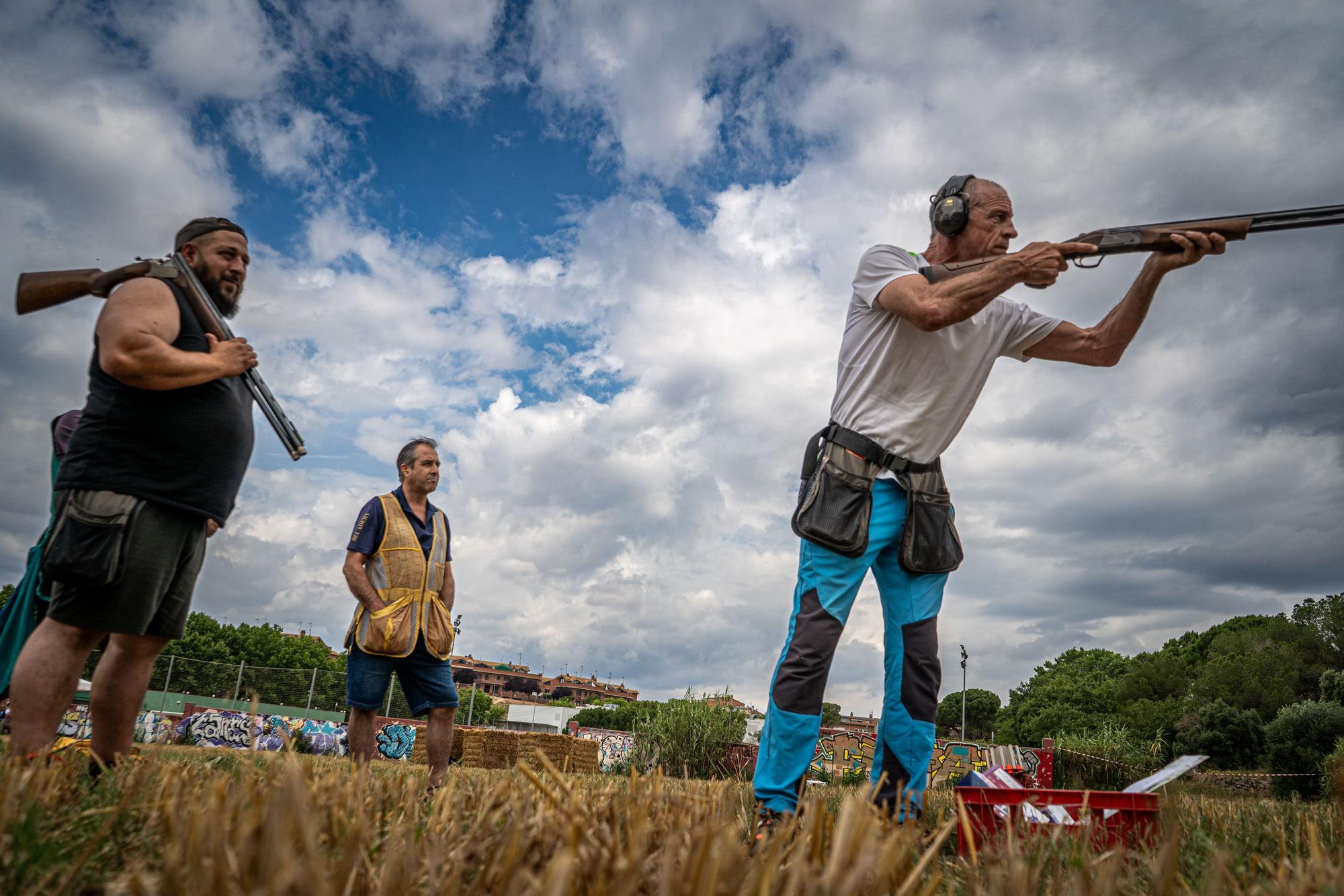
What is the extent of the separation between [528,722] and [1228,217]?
78.1 metres

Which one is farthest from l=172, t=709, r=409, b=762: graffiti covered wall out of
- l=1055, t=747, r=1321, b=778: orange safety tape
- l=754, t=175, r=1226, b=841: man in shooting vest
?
l=754, t=175, r=1226, b=841: man in shooting vest

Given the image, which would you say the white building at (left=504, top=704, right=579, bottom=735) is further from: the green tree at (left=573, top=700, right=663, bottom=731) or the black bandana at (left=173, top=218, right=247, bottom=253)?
the black bandana at (left=173, top=218, right=247, bottom=253)

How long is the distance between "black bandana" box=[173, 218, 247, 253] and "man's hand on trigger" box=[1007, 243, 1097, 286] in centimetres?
296

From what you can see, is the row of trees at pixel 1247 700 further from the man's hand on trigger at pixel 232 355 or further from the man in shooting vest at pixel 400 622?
the man's hand on trigger at pixel 232 355

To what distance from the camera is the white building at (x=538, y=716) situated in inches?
2763

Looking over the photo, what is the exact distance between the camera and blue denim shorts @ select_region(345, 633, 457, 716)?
498 centimetres

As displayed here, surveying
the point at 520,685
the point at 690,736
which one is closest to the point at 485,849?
the point at 690,736

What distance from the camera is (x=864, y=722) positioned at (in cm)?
7081

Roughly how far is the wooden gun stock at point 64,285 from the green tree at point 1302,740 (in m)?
15.0

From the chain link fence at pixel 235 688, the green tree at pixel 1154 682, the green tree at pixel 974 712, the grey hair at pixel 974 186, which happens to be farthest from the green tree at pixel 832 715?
the grey hair at pixel 974 186

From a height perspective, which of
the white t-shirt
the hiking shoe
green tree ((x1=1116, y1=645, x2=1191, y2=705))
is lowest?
the hiking shoe

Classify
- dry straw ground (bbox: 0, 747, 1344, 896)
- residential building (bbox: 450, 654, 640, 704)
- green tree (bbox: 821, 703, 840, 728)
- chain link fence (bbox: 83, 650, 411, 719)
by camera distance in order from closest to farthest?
1. dry straw ground (bbox: 0, 747, 1344, 896)
2. chain link fence (bbox: 83, 650, 411, 719)
3. green tree (bbox: 821, 703, 840, 728)
4. residential building (bbox: 450, 654, 640, 704)

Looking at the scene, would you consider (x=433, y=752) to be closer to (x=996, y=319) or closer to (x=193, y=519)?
(x=193, y=519)

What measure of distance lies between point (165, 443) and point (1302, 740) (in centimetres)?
1652
